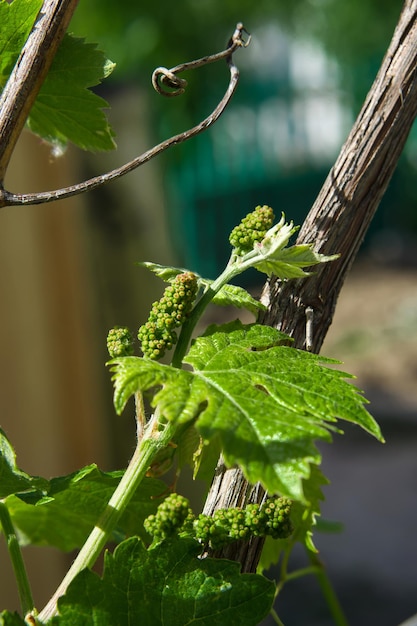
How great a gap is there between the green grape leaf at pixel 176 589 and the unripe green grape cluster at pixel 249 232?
0.71 ft

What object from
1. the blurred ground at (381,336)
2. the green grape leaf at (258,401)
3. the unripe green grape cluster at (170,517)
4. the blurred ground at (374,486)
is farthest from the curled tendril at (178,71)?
the blurred ground at (381,336)

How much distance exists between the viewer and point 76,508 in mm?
741

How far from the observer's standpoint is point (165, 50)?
325 inches

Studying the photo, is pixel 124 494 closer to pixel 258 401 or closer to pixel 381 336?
pixel 258 401

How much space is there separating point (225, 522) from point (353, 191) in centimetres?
28

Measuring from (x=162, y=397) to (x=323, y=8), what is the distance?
967 cm

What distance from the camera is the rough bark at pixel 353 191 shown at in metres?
0.71

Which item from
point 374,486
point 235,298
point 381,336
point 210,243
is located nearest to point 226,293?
point 235,298

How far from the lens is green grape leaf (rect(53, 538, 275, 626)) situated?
63 centimetres

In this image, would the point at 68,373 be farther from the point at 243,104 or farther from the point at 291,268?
the point at 243,104

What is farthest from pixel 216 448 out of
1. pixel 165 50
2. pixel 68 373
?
pixel 165 50

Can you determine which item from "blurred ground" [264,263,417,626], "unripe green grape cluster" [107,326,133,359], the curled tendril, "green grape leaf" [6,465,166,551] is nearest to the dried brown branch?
the curled tendril

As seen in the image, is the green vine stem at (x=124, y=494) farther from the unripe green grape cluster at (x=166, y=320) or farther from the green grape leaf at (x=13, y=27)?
the green grape leaf at (x=13, y=27)

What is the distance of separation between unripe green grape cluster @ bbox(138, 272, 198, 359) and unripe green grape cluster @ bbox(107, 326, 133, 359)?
2 cm
